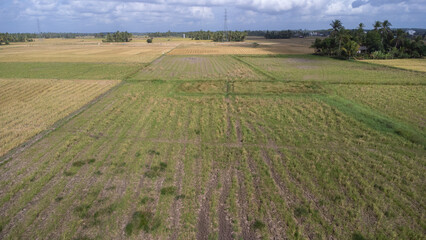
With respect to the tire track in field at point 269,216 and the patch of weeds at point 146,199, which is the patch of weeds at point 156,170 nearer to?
the patch of weeds at point 146,199

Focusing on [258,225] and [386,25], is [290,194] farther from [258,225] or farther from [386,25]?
[386,25]

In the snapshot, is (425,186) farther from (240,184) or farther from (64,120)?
(64,120)

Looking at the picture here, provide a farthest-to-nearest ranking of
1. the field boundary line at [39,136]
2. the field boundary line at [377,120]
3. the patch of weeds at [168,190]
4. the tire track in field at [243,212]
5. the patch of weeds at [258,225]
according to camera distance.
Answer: the field boundary line at [377,120], the field boundary line at [39,136], the patch of weeds at [168,190], the patch of weeds at [258,225], the tire track in field at [243,212]

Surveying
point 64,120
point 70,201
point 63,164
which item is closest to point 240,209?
point 70,201

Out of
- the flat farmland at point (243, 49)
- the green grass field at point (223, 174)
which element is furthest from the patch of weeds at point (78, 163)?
the flat farmland at point (243, 49)

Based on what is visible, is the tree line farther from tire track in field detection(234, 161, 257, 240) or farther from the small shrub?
the small shrub
